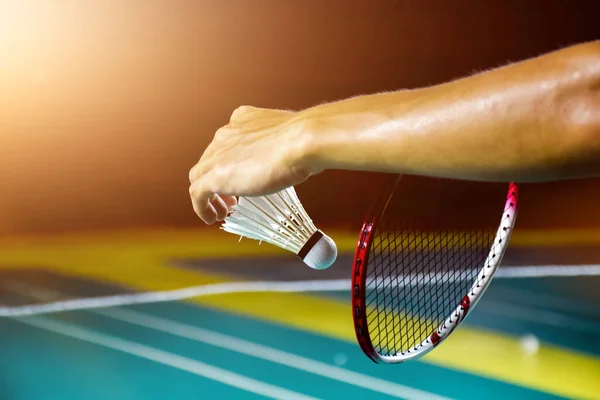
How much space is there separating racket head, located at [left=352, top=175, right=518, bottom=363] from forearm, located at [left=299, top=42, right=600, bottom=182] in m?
0.40

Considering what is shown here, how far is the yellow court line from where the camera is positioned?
1.41m

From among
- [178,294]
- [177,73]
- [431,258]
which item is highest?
[177,73]

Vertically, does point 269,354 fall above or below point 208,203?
above

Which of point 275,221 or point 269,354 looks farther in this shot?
point 269,354

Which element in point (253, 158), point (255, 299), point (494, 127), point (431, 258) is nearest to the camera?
point (494, 127)

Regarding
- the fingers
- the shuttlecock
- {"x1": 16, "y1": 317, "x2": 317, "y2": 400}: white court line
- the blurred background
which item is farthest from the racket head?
{"x1": 16, "y1": 317, "x2": 317, "y2": 400}: white court line

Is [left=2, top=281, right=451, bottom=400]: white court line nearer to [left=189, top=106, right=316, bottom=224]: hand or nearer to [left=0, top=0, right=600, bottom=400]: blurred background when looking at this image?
[left=0, top=0, right=600, bottom=400]: blurred background

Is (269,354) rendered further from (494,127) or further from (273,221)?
(494,127)

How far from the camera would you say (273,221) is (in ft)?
2.44

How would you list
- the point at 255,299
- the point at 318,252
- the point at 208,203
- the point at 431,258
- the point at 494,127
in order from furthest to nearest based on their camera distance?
the point at 255,299, the point at 431,258, the point at 318,252, the point at 208,203, the point at 494,127

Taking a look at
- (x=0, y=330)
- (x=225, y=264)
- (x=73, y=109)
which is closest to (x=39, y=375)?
(x=0, y=330)

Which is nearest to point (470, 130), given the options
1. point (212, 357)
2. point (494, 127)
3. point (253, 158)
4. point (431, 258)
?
point (494, 127)

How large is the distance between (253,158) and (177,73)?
3.23ft

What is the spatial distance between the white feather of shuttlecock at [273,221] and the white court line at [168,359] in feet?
A: 2.69
